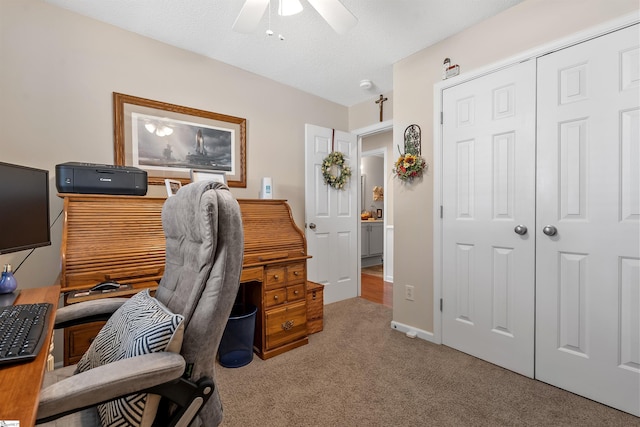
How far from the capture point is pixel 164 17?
84.7 inches

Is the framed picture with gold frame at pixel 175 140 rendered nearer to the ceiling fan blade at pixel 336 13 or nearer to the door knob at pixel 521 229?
the ceiling fan blade at pixel 336 13

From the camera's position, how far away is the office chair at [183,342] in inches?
28.6

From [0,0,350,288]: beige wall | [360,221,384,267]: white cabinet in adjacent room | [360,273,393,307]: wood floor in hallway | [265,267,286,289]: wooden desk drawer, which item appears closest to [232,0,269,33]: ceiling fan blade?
[0,0,350,288]: beige wall

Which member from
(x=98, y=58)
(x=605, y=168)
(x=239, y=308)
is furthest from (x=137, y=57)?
(x=605, y=168)

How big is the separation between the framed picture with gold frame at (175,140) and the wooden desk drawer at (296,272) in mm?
1027

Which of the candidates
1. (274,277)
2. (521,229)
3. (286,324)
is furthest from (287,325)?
(521,229)

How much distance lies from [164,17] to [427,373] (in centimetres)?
309

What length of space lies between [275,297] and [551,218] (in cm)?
197

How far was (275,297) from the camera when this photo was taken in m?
2.36

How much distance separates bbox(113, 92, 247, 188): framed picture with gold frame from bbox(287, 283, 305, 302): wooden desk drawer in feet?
3.81

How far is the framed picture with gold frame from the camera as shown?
7.66 ft

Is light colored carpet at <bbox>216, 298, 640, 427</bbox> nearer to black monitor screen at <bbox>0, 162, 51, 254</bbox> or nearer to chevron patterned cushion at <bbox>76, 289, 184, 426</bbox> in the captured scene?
chevron patterned cushion at <bbox>76, 289, 184, 426</bbox>

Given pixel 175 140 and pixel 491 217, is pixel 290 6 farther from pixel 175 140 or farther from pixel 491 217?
pixel 491 217

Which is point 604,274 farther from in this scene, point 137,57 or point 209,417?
point 137,57
